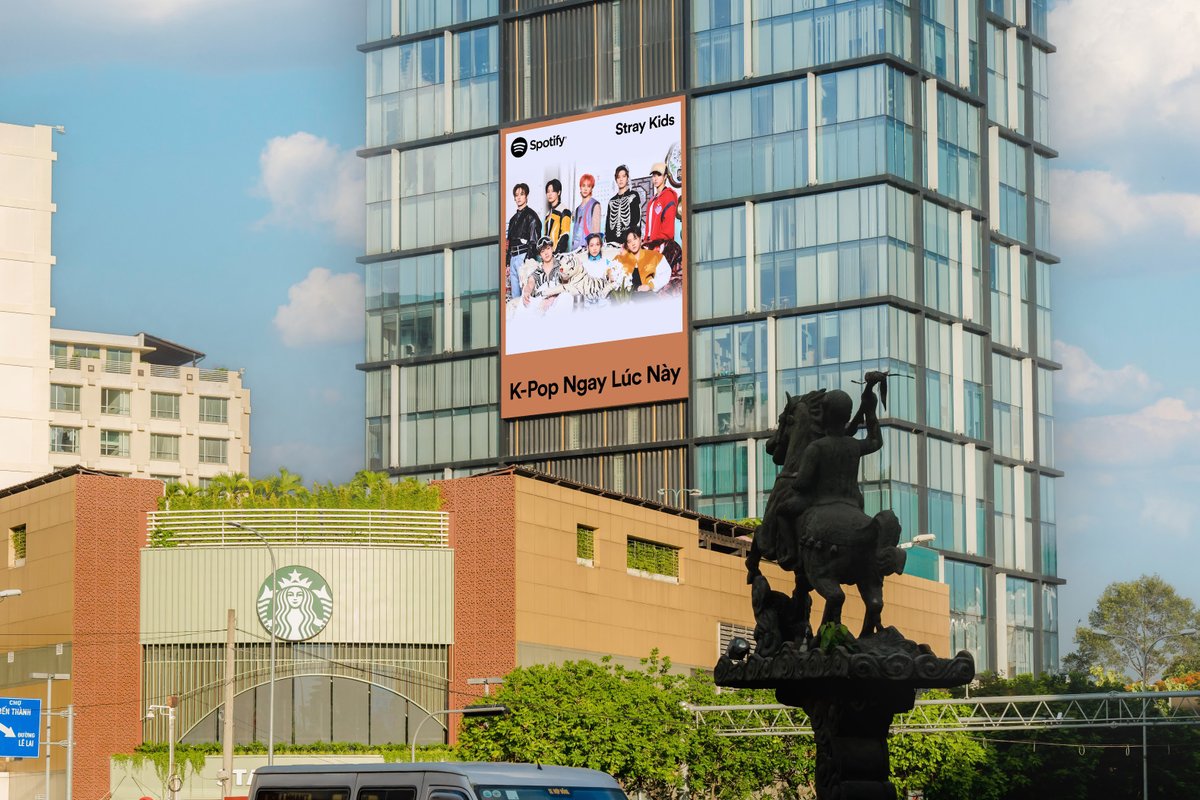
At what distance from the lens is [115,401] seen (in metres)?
169

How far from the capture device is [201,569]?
7875 cm

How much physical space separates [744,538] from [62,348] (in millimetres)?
87148

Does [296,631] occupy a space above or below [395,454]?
below

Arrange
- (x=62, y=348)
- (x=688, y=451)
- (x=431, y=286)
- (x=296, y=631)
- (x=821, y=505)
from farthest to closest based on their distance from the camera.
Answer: (x=62, y=348) < (x=431, y=286) < (x=688, y=451) < (x=296, y=631) < (x=821, y=505)

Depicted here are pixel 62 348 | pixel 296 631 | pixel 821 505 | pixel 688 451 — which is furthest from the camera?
pixel 62 348

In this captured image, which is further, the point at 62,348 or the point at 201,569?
the point at 62,348

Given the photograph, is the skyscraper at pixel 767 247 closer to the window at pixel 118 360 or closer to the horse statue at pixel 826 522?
the window at pixel 118 360

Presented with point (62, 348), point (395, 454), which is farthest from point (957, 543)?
point (62, 348)

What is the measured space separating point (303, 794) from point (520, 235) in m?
95.7

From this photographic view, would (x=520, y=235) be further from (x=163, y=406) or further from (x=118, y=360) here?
(x=118, y=360)

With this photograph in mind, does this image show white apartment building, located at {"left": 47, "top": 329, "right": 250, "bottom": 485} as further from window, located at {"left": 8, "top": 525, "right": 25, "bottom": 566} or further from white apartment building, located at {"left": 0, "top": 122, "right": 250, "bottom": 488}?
window, located at {"left": 8, "top": 525, "right": 25, "bottom": 566}

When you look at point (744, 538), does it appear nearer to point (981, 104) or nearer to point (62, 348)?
point (981, 104)

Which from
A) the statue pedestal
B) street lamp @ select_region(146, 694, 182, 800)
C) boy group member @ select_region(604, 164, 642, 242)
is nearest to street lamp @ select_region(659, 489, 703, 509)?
boy group member @ select_region(604, 164, 642, 242)

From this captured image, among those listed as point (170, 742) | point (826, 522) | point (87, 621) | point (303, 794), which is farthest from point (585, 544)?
point (826, 522)
